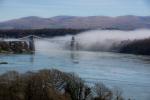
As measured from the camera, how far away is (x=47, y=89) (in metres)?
6.27

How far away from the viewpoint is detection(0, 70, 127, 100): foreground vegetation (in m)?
6.12

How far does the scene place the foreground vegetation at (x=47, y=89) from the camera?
20.1 feet

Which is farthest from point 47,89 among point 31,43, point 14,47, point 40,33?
point 40,33

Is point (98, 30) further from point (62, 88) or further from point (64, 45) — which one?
point (62, 88)

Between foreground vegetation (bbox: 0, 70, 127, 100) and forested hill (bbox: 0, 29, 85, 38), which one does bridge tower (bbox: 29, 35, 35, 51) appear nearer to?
forested hill (bbox: 0, 29, 85, 38)

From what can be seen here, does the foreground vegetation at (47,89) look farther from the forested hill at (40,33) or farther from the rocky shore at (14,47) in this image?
the forested hill at (40,33)

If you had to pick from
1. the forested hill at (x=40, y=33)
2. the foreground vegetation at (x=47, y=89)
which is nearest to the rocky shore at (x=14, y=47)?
the forested hill at (x=40, y=33)

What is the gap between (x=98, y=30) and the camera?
31.5 metres

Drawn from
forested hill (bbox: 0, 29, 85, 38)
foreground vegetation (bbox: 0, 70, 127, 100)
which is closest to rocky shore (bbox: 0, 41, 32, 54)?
forested hill (bbox: 0, 29, 85, 38)

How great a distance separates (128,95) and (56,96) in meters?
3.25

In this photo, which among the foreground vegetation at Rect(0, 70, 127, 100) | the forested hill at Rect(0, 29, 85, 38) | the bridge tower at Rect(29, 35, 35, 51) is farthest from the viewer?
the forested hill at Rect(0, 29, 85, 38)

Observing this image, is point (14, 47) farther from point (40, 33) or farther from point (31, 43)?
point (40, 33)

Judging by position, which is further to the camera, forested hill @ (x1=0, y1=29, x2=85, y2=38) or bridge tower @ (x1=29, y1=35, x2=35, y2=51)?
forested hill @ (x1=0, y1=29, x2=85, y2=38)

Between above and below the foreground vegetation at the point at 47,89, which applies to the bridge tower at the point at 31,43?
below
